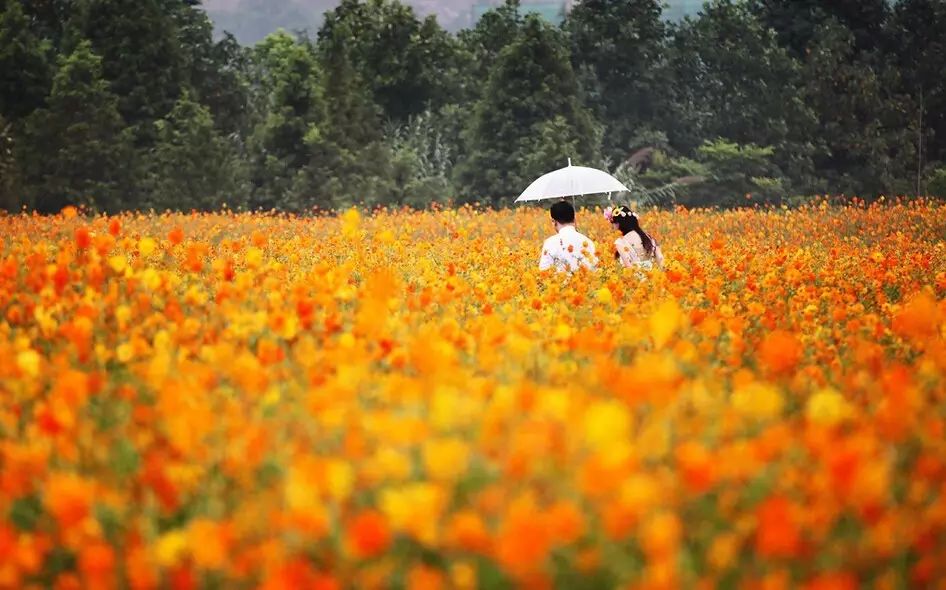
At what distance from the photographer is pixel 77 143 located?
80.9 feet

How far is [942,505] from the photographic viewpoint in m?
2.08

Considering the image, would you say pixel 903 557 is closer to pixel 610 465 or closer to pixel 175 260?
pixel 610 465

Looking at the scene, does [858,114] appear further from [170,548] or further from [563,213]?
[170,548]

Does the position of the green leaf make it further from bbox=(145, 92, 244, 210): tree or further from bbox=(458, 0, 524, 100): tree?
bbox=(458, 0, 524, 100): tree

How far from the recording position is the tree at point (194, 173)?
25219 mm

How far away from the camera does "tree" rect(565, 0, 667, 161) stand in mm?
38594

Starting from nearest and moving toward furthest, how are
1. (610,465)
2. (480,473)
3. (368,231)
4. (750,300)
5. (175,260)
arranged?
(610,465) → (480,473) → (750,300) → (175,260) → (368,231)

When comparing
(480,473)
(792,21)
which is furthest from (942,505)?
(792,21)

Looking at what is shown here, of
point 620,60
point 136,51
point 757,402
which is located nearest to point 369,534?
point 757,402

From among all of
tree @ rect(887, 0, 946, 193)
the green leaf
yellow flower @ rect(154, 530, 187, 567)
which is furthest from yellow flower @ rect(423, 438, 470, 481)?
tree @ rect(887, 0, 946, 193)

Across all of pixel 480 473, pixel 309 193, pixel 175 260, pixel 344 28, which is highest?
pixel 344 28

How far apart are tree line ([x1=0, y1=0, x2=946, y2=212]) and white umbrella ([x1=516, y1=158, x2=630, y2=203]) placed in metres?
13.3

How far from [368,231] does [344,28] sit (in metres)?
13.9

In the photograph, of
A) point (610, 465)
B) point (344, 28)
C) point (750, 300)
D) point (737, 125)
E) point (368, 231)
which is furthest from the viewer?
point (737, 125)
